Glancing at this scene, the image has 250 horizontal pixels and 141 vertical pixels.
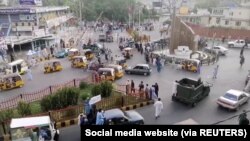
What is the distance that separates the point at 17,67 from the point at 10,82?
14.4ft

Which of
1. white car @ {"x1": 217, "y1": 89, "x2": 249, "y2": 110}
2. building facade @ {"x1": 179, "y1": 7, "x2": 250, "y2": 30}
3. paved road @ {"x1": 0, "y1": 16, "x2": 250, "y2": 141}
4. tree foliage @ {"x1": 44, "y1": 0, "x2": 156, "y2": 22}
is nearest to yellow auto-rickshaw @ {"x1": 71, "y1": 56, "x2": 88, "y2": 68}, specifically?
paved road @ {"x1": 0, "y1": 16, "x2": 250, "y2": 141}

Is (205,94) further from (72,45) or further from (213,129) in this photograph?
(72,45)

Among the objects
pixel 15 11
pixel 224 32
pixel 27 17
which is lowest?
pixel 224 32

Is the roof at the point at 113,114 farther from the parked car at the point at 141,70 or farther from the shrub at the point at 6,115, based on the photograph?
the parked car at the point at 141,70

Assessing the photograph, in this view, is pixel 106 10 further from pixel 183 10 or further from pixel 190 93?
pixel 190 93

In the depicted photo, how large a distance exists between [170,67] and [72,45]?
20.0 meters

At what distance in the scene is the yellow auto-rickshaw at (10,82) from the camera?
971 inches

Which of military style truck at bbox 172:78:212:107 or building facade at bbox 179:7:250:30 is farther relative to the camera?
building facade at bbox 179:7:250:30

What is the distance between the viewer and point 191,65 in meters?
29.5

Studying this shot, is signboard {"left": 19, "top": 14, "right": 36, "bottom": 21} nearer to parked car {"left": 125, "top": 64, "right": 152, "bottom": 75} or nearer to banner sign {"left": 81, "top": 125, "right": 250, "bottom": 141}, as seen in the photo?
parked car {"left": 125, "top": 64, "right": 152, "bottom": 75}

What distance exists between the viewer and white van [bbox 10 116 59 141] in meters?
14.2

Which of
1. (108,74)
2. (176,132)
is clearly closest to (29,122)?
(176,132)

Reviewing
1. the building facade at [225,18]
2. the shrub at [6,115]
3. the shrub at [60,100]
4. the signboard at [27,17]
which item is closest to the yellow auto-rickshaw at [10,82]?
the shrub at [60,100]

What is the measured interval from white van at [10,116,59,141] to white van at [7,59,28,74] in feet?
47.5
